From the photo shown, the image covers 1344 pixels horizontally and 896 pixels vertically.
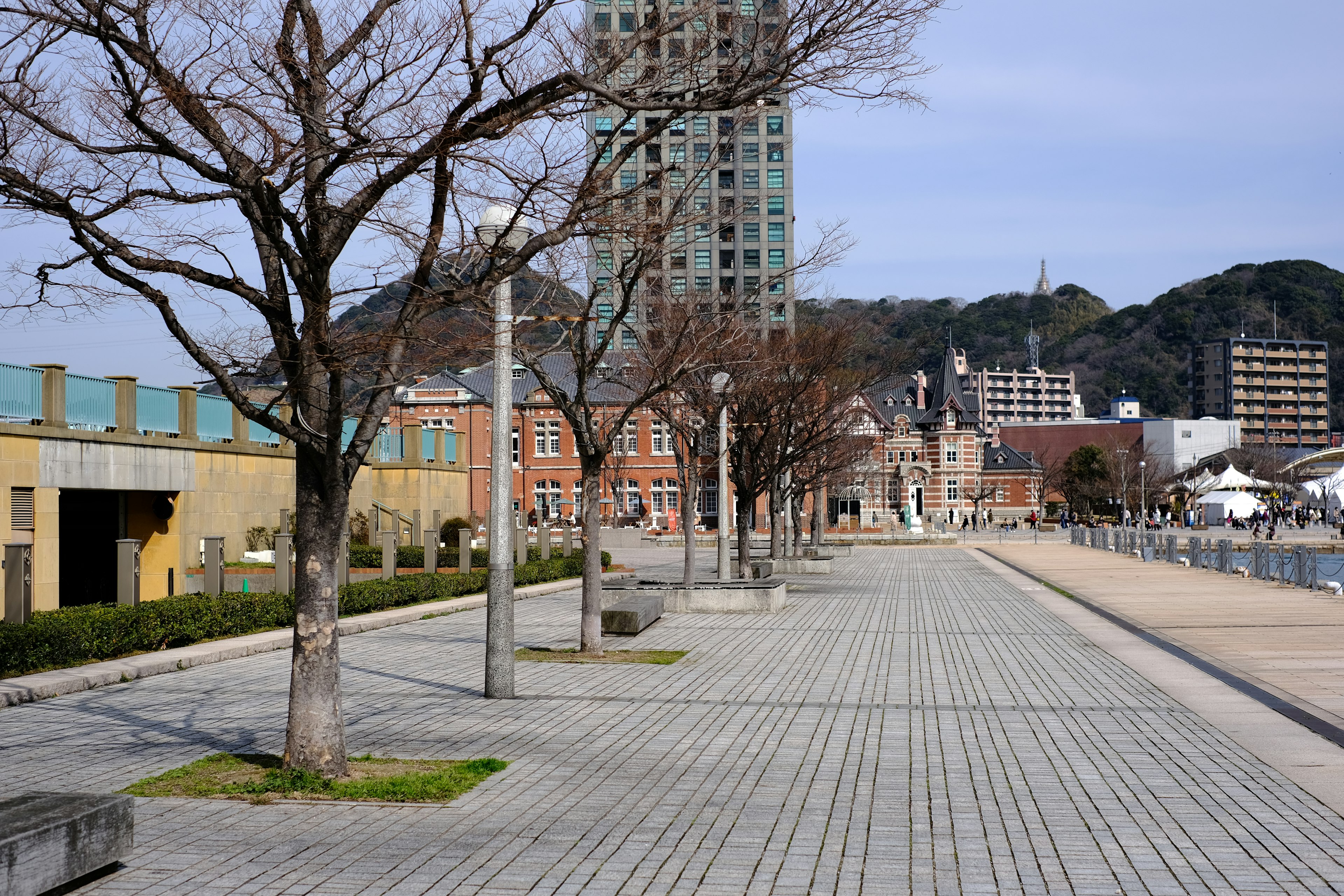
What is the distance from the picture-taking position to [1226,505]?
260ft

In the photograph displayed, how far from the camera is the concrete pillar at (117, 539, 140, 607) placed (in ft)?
51.2

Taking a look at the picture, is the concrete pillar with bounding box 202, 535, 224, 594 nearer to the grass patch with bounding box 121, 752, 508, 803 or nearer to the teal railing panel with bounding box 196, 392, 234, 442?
the teal railing panel with bounding box 196, 392, 234, 442

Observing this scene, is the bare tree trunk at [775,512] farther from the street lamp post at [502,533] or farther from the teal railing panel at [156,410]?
the street lamp post at [502,533]

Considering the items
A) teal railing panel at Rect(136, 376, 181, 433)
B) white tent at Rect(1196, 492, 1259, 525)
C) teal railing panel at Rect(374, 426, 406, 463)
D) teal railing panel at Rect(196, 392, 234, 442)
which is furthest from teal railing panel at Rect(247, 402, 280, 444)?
white tent at Rect(1196, 492, 1259, 525)

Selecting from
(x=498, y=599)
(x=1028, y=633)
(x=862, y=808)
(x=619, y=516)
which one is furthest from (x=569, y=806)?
(x=619, y=516)

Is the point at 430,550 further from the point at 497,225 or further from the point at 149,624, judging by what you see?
the point at 497,225

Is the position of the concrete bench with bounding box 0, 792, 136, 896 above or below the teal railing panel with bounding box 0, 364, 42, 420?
below

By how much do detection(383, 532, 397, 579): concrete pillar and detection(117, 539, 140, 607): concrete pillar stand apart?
7314mm

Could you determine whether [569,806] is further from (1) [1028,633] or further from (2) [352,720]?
(1) [1028,633]

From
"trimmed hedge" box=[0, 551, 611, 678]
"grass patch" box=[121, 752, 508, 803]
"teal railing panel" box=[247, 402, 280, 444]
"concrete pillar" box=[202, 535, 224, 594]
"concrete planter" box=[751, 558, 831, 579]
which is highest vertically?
"teal railing panel" box=[247, 402, 280, 444]

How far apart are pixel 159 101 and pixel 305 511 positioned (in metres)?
2.73

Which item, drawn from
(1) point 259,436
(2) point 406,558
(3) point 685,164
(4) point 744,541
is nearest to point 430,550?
(2) point 406,558

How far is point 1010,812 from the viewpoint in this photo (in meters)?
7.41

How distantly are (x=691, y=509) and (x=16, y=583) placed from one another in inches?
499
